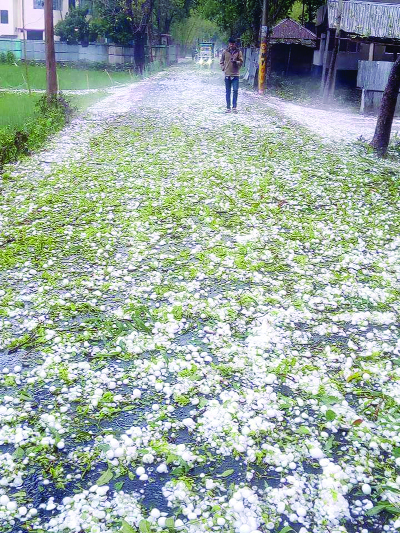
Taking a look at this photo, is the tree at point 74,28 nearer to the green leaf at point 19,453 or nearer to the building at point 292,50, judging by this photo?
the building at point 292,50

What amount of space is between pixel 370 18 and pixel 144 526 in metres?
26.8

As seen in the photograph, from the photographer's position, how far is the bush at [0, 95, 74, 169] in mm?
10891

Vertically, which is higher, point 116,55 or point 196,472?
point 116,55

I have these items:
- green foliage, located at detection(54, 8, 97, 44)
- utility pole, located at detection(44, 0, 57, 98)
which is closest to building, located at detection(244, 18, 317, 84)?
green foliage, located at detection(54, 8, 97, 44)

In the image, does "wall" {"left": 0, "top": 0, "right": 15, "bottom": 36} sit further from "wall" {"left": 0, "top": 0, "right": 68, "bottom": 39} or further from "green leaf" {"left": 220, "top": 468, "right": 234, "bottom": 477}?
"green leaf" {"left": 220, "top": 468, "right": 234, "bottom": 477}

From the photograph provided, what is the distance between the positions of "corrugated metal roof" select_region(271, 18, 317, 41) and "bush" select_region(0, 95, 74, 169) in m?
19.4

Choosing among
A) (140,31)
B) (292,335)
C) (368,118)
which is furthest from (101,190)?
(140,31)

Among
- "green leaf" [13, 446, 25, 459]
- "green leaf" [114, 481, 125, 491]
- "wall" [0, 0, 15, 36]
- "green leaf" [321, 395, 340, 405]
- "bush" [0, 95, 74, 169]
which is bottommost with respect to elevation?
"green leaf" [114, 481, 125, 491]

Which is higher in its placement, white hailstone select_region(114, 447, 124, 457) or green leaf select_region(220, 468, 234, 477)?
white hailstone select_region(114, 447, 124, 457)

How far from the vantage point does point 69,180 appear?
9.45m

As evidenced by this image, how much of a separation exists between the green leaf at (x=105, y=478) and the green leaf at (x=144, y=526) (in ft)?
1.21

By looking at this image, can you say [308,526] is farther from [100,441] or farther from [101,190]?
[101,190]

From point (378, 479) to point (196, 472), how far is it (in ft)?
3.53

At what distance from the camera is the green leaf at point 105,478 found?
317 centimetres
